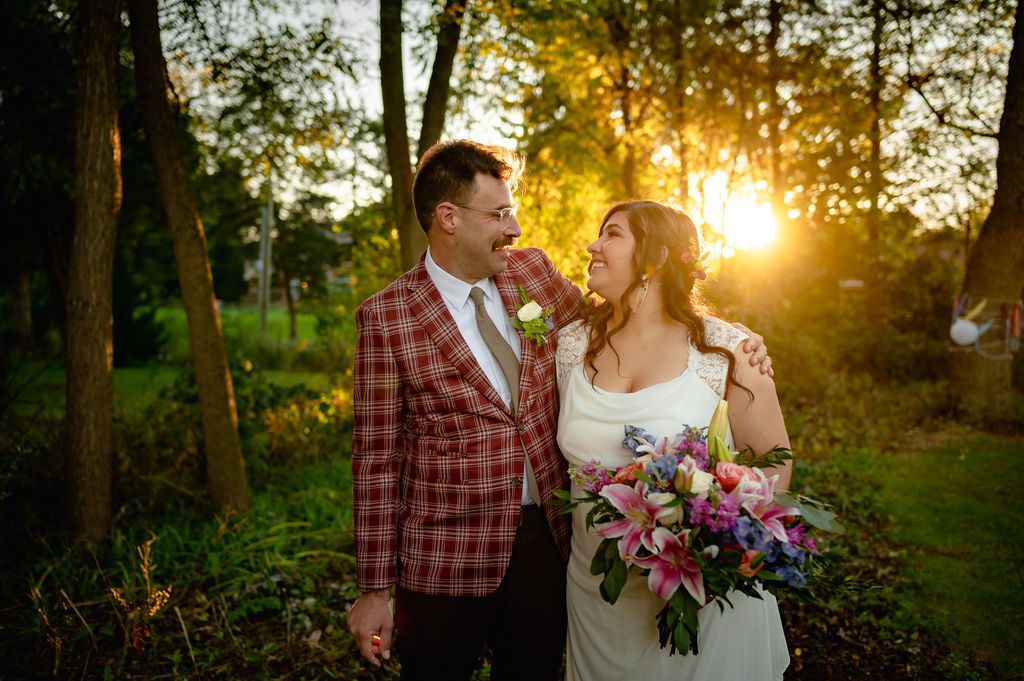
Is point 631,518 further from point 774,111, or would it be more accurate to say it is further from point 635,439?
point 774,111

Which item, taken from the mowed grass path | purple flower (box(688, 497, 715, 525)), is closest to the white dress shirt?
purple flower (box(688, 497, 715, 525))

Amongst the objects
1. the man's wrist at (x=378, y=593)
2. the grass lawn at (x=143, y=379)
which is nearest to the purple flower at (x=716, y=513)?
the man's wrist at (x=378, y=593)

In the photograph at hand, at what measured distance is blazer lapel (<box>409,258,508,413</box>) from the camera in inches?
93.8

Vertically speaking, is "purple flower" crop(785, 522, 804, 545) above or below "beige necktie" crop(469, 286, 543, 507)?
below

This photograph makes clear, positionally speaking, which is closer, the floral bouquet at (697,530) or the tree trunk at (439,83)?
the floral bouquet at (697,530)

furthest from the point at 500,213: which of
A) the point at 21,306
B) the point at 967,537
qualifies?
the point at 21,306

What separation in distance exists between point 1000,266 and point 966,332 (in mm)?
948

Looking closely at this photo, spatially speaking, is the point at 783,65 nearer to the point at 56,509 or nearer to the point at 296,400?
the point at 296,400

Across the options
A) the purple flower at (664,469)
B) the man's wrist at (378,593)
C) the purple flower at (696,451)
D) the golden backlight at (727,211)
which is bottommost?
the man's wrist at (378,593)

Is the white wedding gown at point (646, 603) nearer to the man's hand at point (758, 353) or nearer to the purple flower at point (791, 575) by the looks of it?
the man's hand at point (758, 353)

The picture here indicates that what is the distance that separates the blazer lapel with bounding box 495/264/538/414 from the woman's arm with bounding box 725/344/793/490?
0.71 m

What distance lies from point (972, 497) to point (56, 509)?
300 inches

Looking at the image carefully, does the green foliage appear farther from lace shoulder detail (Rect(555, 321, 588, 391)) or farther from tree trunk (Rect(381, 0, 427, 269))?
tree trunk (Rect(381, 0, 427, 269))

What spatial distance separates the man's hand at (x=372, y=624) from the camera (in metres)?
2.34
